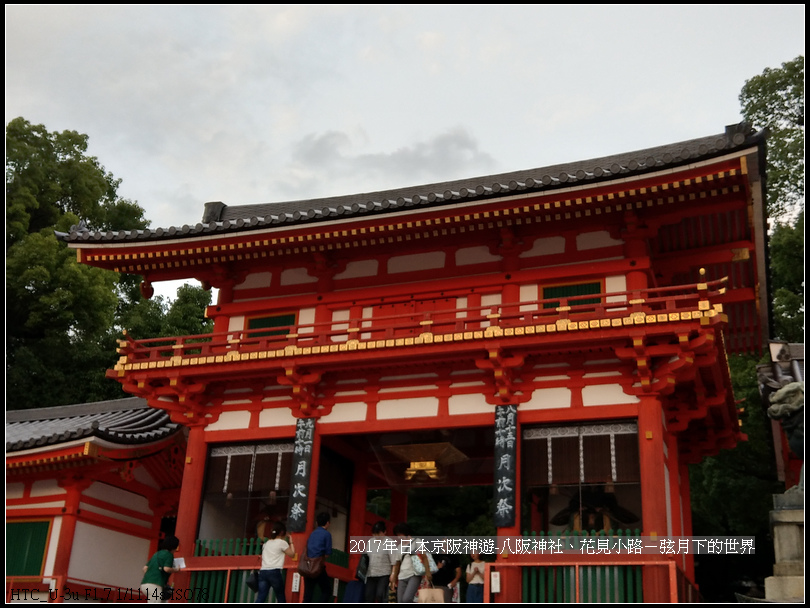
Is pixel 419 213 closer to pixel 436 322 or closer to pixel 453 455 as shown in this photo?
pixel 436 322

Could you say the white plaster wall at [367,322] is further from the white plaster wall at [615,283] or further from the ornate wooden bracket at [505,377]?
the white plaster wall at [615,283]

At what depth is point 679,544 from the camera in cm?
1297

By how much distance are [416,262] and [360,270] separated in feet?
3.87

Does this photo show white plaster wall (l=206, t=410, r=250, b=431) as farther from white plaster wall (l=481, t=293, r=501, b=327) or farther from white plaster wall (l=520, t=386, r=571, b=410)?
white plaster wall (l=520, t=386, r=571, b=410)

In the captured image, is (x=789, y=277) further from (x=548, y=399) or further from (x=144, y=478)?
(x=144, y=478)

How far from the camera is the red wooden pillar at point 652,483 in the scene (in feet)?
39.2

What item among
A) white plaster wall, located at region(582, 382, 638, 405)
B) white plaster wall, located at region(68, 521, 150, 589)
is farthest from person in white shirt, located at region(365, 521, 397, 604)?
white plaster wall, located at region(68, 521, 150, 589)

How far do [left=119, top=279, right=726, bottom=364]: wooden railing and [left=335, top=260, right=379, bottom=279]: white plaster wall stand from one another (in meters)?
1.05

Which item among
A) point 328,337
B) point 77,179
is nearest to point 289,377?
point 328,337

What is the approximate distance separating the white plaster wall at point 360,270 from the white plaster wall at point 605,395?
5037 mm

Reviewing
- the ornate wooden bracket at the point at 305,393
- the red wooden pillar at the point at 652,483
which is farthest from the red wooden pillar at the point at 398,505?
the red wooden pillar at the point at 652,483

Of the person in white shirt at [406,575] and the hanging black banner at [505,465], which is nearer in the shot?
the person in white shirt at [406,575]

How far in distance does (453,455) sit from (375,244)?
482 centimetres

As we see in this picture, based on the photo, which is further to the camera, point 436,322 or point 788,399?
point 436,322
